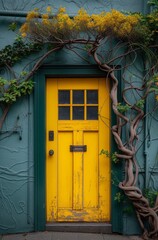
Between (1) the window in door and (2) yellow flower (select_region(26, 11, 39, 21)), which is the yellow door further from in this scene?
(2) yellow flower (select_region(26, 11, 39, 21))

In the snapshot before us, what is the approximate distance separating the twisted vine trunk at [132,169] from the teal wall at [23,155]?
6.6 inches

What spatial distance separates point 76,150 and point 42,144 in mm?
512

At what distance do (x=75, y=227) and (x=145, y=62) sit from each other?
2544mm

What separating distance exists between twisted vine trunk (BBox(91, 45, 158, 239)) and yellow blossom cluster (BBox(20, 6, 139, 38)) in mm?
333

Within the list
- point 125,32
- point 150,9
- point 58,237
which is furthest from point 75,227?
point 150,9

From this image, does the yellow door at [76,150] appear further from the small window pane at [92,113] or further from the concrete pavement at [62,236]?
the concrete pavement at [62,236]

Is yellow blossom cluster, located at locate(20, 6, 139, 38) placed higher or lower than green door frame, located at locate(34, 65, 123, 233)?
higher

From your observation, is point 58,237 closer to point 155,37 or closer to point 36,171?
point 36,171

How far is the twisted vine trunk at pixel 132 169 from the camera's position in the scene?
5.30 meters

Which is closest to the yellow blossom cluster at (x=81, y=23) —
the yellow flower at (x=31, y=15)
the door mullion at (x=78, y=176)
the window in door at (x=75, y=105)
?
the yellow flower at (x=31, y=15)

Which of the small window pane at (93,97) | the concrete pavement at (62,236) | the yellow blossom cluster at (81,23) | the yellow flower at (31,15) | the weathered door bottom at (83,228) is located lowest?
the concrete pavement at (62,236)

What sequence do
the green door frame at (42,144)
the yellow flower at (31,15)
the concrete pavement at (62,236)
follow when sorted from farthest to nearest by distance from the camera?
the green door frame at (42,144) < the concrete pavement at (62,236) < the yellow flower at (31,15)

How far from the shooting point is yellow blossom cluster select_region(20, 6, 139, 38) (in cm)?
511

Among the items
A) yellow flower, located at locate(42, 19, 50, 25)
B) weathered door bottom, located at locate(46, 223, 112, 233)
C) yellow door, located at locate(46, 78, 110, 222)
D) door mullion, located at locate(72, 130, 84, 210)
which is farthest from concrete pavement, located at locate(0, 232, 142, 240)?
yellow flower, located at locate(42, 19, 50, 25)
